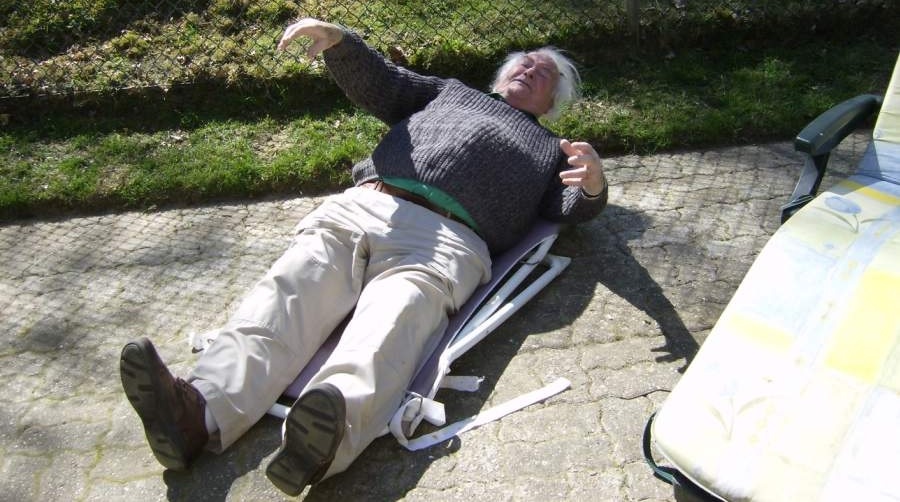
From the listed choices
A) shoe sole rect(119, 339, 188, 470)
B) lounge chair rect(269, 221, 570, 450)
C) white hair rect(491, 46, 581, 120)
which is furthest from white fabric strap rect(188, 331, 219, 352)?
white hair rect(491, 46, 581, 120)

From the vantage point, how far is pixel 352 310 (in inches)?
114

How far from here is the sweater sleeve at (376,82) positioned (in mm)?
3320

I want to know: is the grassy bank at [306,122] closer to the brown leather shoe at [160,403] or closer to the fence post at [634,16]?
the fence post at [634,16]

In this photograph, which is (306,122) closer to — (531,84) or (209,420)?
(531,84)

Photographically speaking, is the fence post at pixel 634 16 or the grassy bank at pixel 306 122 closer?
the grassy bank at pixel 306 122

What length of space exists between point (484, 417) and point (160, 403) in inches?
40.5

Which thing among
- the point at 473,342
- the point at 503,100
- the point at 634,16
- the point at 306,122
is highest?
the point at 503,100

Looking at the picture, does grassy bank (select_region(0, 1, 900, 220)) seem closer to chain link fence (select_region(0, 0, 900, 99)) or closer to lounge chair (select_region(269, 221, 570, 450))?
chain link fence (select_region(0, 0, 900, 99))

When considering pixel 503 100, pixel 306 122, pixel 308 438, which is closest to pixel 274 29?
pixel 306 122

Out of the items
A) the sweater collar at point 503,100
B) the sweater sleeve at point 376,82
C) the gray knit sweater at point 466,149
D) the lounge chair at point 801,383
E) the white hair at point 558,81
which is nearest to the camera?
the lounge chair at point 801,383

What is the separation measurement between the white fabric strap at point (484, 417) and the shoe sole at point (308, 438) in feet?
1.13

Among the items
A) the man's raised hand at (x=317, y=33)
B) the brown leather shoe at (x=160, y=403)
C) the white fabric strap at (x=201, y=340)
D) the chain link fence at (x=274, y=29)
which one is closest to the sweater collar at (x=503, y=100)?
the man's raised hand at (x=317, y=33)

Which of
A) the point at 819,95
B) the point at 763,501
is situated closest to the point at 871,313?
the point at 763,501

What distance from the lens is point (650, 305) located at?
123 inches
